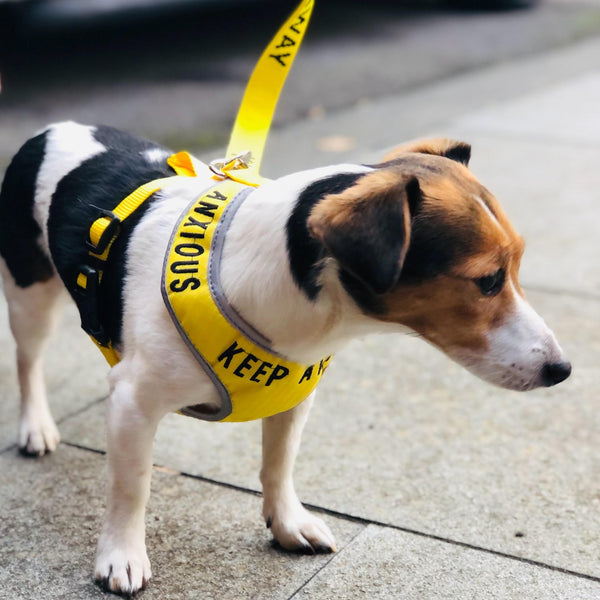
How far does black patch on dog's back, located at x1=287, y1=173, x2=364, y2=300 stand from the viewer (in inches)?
102

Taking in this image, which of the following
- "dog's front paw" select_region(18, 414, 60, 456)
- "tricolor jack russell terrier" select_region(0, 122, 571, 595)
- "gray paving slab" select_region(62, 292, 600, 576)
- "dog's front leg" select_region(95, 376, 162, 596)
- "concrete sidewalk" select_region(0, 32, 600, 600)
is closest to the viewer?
"tricolor jack russell terrier" select_region(0, 122, 571, 595)

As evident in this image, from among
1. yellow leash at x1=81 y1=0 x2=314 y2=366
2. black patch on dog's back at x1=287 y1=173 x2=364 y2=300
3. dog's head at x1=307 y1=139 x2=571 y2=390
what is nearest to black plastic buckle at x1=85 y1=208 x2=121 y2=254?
yellow leash at x1=81 y1=0 x2=314 y2=366

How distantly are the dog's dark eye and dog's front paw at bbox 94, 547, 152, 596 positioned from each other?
4.42 feet

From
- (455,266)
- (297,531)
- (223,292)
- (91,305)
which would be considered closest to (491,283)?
(455,266)

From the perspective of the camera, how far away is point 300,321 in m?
2.69

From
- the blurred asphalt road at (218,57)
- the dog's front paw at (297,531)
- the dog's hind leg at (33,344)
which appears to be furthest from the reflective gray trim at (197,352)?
the blurred asphalt road at (218,57)

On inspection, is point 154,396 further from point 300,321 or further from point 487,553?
point 487,553

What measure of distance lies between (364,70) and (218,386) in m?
8.43

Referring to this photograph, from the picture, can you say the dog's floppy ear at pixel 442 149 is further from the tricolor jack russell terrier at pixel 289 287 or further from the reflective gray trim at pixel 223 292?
the reflective gray trim at pixel 223 292

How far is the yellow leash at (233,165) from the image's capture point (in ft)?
9.96

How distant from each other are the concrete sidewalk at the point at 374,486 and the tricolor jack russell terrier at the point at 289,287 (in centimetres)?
19

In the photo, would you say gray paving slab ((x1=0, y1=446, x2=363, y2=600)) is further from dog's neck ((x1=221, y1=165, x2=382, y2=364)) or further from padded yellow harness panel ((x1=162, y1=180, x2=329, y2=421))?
dog's neck ((x1=221, y1=165, x2=382, y2=364))

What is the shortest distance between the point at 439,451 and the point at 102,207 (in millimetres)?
1652

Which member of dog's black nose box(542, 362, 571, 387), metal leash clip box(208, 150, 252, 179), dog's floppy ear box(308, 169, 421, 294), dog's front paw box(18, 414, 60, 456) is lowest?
dog's front paw box(18, 414, 60, 456)
